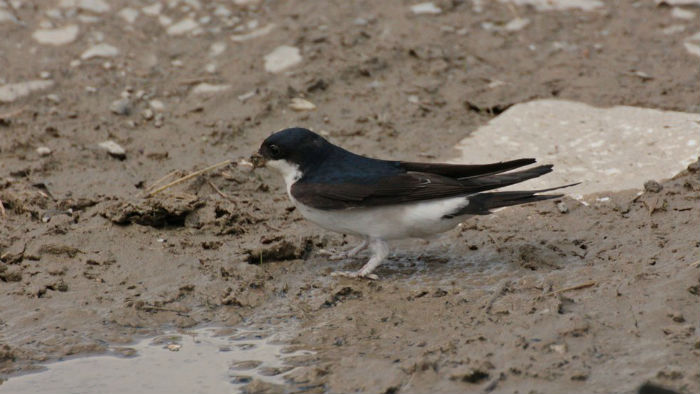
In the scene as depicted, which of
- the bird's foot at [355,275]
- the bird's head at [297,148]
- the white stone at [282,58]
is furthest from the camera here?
the white stone at [282,58]

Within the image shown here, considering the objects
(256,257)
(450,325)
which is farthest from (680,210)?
(256,257)

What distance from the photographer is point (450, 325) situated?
4.40 m

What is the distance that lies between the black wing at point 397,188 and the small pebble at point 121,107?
7.99ft

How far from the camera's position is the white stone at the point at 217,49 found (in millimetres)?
7566

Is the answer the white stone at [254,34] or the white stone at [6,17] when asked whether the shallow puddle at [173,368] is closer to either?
the white stone at [254,34]

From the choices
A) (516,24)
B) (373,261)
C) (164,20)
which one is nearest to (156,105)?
(164,20)

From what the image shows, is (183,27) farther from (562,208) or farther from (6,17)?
(562,208)

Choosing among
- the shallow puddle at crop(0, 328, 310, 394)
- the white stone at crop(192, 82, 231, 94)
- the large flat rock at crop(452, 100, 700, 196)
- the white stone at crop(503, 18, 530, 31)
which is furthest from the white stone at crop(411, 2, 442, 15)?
the shallow puddle at crop(0, 328, 310, 394)

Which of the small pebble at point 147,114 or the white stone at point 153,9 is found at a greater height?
the white stone at point 153,9

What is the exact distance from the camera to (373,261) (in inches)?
203

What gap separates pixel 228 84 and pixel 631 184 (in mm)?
3067

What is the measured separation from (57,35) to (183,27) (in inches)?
38.9

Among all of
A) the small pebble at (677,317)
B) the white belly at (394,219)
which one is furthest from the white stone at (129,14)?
the small pebble at (677,317)

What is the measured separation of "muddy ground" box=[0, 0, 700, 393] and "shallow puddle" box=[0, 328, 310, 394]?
0.12 metres
